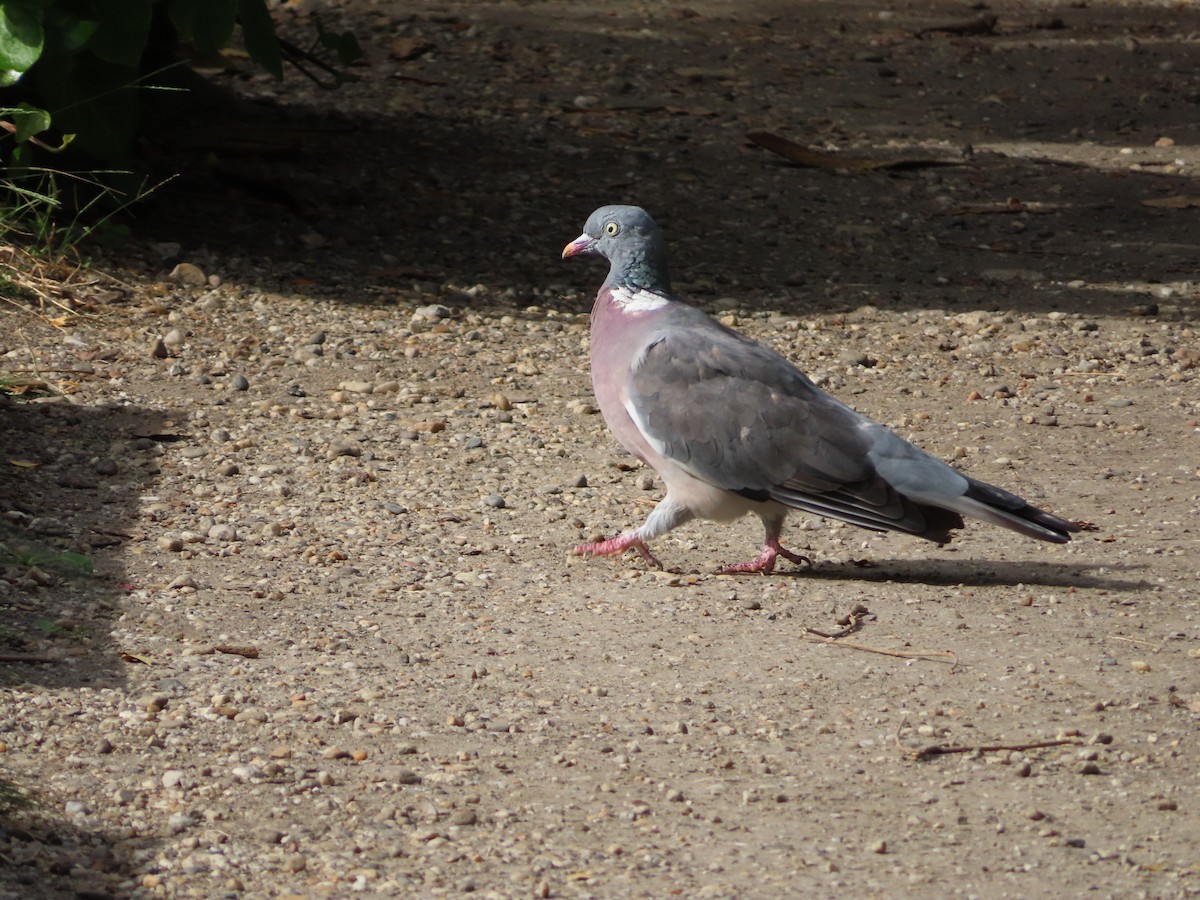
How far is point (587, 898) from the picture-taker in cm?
300

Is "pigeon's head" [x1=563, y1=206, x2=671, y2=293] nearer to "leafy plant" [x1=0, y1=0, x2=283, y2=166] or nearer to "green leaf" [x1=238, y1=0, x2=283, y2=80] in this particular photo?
"leafy plant" [x1=0, y1=0, x2=283, y2=166]

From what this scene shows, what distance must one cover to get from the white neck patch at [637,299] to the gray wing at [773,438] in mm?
156

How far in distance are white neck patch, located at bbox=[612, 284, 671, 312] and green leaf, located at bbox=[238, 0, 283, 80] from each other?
2.73m

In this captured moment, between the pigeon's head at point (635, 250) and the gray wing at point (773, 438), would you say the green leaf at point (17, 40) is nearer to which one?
the pigeon's head at point (635, 250)


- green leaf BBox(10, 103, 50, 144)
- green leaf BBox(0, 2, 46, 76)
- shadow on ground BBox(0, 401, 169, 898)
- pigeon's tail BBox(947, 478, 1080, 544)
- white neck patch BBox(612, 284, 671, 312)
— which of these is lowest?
shadow on ground BBox(0, 401, 169, 898)

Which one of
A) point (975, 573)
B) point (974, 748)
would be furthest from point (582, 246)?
point (974, 748)

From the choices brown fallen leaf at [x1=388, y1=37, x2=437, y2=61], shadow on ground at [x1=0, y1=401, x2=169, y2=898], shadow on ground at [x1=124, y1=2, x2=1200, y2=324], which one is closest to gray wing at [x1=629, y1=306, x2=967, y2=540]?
shadow on ground at [x1=0, y1=401, x2=169, y2=898]

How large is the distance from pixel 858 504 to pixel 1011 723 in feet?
3.06

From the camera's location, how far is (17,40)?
614 cm

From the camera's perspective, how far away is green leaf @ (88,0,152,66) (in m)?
6.50

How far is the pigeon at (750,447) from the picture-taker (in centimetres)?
450

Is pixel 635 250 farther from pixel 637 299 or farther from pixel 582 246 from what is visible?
pixel 582 246

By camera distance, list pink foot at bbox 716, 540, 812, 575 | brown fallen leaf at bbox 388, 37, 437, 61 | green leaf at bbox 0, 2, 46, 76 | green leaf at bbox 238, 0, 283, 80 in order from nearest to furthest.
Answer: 1. pink foot at bbox 716, 540, 812, 575
2. green leaf at bbox 0, 2, 46, 76
3. green leaf at bbox 238, 0, 283, 80
4. brown fallen leaf at bbox 388, 37, 437, 61

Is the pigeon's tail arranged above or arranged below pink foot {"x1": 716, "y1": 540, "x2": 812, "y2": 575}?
above
